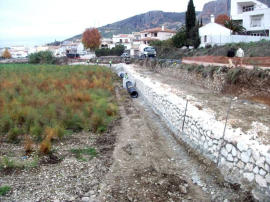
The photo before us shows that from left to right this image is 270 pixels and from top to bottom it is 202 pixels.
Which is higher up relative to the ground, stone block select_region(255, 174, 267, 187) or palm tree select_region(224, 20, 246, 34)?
palm tree select_region(224, 20, 246, 34)

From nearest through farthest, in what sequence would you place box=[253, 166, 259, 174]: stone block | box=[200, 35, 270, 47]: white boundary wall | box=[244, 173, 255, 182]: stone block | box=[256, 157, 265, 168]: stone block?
box=[256, 157, 265, 168]: stone block < box=[253, 166, 259, 174]: stone block < box=[244, 173, 255, 182]: stone block < box=[200, 35, 270, 47]: white boundary wall

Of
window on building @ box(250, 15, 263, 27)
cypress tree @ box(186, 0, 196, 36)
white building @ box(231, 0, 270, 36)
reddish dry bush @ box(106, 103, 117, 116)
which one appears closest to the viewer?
reddish dry bush @ box(106, 103, 117, 116)

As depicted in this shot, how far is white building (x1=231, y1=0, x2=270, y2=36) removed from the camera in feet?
115

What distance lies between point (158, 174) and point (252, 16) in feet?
119

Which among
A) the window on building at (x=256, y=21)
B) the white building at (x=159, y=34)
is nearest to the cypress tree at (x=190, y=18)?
the window on building at (x=256, y=21)

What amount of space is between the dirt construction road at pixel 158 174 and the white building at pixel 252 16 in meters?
31.5

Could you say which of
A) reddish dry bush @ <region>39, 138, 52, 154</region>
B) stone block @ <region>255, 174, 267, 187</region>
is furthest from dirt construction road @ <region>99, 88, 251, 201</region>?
reddish dry bush @ <region>39, 138, 52, 154</region>

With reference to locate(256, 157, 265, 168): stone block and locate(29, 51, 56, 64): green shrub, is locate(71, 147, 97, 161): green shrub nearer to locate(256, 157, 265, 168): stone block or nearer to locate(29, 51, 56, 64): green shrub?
locate(256, 157, 265, 168): stone block

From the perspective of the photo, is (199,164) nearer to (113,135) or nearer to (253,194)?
(253,194)

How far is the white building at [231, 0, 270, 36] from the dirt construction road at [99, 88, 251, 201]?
31535 mm

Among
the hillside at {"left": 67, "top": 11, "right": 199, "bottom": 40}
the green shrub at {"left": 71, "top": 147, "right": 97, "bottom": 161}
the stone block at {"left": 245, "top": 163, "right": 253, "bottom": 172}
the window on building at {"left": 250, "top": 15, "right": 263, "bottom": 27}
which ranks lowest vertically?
the green shrub at {"left": 71, "top": 147, "right": 97, "bottom": 161}

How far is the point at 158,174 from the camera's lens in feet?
22.4

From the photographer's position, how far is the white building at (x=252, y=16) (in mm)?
35188

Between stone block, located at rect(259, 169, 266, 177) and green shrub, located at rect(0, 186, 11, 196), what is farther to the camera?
green shrub, located at rect(0, 186, 11, 196)
